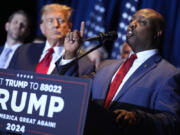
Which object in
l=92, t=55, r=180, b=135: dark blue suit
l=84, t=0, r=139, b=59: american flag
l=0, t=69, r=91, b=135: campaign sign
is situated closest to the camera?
l=0, t=69, r=91, b=135: campaign sign

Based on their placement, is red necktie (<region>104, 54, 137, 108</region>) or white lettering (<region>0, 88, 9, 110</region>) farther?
red necktie (<region>104, 54, 137, 108</region>)

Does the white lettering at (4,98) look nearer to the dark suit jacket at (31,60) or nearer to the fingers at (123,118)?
the fingers at (123,118)

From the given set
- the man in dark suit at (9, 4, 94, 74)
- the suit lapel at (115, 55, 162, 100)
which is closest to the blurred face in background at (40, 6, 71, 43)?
the man in dark suit at (9, 4, 94, 74)

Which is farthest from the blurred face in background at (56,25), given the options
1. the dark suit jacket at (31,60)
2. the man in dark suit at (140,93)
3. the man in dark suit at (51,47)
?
the man in dark suit at (140,93)

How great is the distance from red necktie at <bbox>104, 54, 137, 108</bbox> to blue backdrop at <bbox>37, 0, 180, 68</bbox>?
1168 millimetres

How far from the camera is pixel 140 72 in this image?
68.7 inches

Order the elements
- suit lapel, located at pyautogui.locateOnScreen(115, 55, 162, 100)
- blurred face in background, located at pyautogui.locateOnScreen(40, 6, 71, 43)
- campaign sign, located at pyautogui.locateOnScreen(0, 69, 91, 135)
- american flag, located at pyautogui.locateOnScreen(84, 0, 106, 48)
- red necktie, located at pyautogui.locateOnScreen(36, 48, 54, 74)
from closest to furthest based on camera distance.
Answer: campaign sign, located at pyautogui.locateOnScreen(0, 69, 91, 135)
suit lapel, located at pyautogui.locateOnScreen(115, 55, 162, 100)
red necktie, located at pyautogui.locateOnScreen(36, 48, 54, 74)
blurred face in background, located at pyautogui.locateOnScreen(40, 6, 71, 43)
american flag, located at pyautogui.locateOnScreen(84, 0, 106, 48)

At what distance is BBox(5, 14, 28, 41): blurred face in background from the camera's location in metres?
3.04

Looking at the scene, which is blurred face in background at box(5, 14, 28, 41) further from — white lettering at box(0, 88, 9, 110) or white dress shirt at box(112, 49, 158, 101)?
white lettering at box(0, 88, 9, 110)

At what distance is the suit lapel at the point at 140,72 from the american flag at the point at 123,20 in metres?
1.53

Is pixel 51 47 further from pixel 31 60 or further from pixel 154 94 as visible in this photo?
pixel 154 94

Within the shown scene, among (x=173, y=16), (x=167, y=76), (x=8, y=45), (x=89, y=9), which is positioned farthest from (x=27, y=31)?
(x=167, y=76)

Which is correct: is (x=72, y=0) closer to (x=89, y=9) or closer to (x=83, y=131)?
(x=89, y=9)

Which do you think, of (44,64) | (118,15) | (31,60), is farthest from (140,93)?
(118,15)
